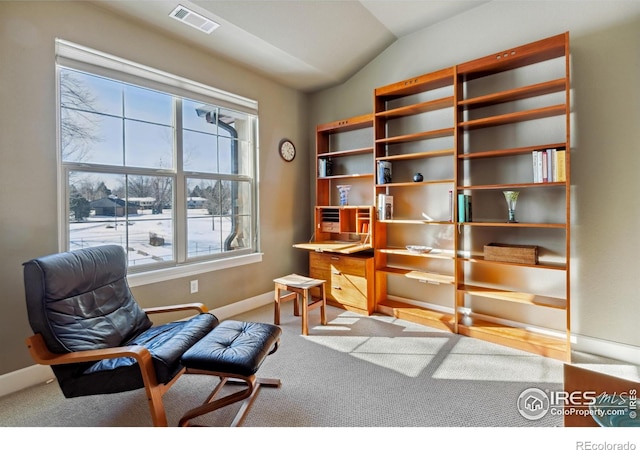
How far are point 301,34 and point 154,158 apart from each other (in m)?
1.81

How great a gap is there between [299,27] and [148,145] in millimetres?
1760

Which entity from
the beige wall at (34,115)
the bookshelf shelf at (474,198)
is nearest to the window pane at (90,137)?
the beige wall at (34,115)

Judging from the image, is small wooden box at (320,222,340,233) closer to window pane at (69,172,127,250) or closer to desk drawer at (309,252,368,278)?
desk drawer at (309,252,368,278)

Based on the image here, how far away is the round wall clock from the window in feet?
1.27

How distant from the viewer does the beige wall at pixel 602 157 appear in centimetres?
230

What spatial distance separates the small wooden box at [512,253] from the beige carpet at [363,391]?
73cm

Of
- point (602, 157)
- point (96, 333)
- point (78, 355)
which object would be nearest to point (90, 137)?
point (96, 333)

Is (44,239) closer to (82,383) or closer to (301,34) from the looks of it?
(82,383)

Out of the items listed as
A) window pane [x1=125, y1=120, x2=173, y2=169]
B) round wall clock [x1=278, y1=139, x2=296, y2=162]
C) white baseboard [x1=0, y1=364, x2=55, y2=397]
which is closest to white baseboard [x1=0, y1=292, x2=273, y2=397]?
white baseboard [x1=0, y1=364, x2=55, y2=397]

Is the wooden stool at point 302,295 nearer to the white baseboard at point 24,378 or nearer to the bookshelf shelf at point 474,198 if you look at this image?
the bookshelf shelf at point 474,198

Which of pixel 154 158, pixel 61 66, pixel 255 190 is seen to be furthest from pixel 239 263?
pixel 61 66

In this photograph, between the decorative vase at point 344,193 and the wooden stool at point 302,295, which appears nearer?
the wooden stool at point 302,295

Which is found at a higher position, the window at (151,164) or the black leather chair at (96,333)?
the window at (151,164)

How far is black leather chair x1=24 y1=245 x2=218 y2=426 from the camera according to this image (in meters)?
1.56
